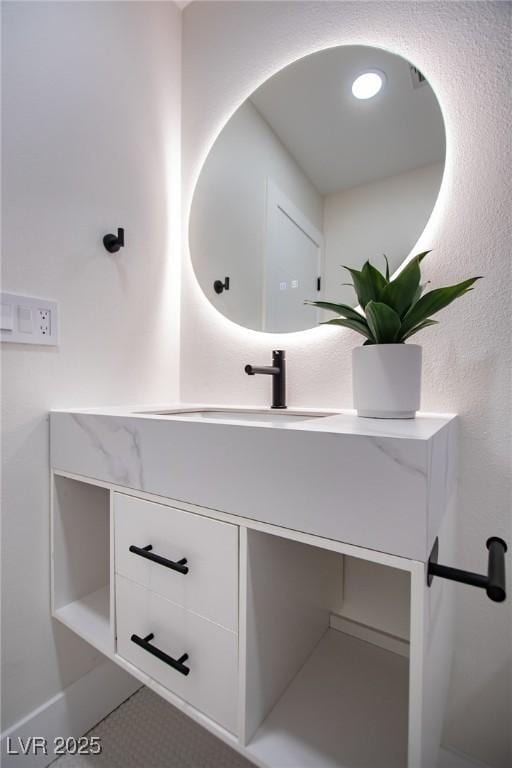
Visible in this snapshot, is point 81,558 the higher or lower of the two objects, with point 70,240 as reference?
lower

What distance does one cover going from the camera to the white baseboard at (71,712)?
0.85m

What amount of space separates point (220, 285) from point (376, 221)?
0.54 m

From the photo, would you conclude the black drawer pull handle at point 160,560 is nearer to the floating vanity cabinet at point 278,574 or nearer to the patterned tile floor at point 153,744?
the floating vanity cabinet at point 278,574

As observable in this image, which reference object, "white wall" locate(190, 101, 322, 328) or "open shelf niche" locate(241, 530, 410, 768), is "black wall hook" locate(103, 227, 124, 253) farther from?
"open shelf niche" locate(241, 530, 410, 768)

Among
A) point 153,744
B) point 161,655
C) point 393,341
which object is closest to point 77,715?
point 153,744

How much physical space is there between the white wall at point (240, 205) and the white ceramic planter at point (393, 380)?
20.4 inches

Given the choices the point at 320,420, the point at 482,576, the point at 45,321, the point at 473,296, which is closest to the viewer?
the point at 482,576

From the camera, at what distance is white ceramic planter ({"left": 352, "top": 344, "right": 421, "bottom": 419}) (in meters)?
0.70

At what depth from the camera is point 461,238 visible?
0.83 m

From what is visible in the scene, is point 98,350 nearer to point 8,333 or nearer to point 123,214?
point 8,333

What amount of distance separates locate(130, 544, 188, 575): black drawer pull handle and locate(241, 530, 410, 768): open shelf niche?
0.14 metres

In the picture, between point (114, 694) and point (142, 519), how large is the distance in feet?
2.43

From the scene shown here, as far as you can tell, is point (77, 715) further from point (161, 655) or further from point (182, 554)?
point (182, 554)

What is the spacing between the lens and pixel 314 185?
1.05 metres
